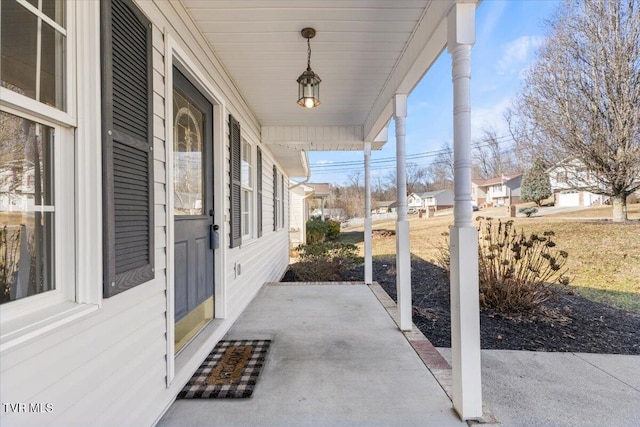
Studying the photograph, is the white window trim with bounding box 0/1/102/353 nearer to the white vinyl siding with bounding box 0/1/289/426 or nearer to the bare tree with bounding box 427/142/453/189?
the white vinyl siding with bounding box 0/1/289/426

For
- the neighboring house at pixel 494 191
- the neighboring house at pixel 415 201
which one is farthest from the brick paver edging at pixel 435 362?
the neighboring house at pixel 415 201

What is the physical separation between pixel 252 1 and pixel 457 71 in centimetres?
149

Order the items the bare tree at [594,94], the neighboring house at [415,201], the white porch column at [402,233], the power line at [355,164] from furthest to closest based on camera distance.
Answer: the neighboring house at [415,201], the power line at [355,164], the bare tree at [594,94], the white porch column at [402,233]

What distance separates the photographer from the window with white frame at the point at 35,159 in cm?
99

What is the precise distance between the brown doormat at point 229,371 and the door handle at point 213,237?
906 millimetres

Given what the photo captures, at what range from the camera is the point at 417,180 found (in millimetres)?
31656

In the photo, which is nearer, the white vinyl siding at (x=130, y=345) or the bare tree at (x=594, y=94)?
the white vinyl siding at (x=130, y=345)

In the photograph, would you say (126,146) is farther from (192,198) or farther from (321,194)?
(321,194)

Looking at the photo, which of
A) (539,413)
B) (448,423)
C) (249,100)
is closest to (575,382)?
(539,413)

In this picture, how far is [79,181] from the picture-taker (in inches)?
48.9

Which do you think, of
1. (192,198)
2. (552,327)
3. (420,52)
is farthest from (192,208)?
(552,327)

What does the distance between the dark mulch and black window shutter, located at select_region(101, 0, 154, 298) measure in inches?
105

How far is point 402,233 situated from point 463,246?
1397mm

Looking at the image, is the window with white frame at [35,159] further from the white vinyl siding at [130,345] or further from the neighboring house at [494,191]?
the neighboring house at [494,191]
